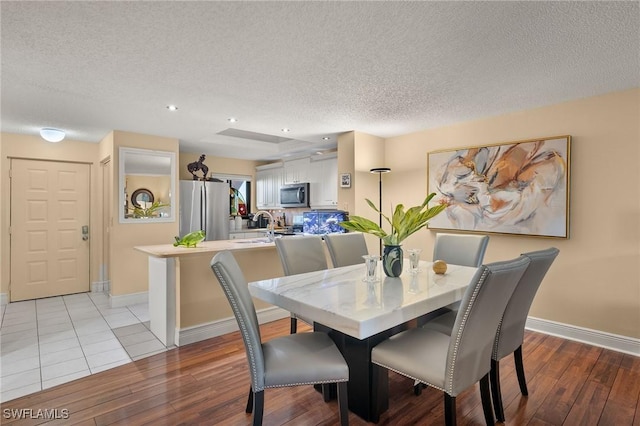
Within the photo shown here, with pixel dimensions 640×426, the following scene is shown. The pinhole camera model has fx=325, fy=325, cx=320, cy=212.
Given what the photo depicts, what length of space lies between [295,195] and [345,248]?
2969 mm

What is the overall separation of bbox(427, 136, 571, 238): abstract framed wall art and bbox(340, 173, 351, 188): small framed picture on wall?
1.03 meters

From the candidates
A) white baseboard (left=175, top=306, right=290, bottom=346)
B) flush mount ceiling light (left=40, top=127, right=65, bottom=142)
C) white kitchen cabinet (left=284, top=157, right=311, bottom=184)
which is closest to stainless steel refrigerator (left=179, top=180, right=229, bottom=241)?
white kitchen cabinet (left=284, top=157, right=311, bottom=184)

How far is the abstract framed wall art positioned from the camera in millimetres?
3139

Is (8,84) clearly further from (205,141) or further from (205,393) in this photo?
(205,393)

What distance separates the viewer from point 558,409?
2.00m

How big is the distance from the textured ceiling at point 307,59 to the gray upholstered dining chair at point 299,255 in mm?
1295

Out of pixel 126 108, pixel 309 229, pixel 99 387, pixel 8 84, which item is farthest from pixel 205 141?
pixel 99 387

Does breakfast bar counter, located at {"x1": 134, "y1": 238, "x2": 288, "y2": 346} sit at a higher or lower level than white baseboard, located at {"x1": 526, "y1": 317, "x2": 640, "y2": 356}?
higher

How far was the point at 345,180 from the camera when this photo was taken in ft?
14.3

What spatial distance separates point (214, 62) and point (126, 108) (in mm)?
1567

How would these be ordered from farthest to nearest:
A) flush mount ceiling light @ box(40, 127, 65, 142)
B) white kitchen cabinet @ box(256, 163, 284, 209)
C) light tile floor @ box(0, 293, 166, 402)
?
white kitchen cabinet @ box(256, 163, 284, 209)
flush mount ceiling light @ box(40, 127, 65, 142)
light tile floor @ box(0, 293, 166, 402)

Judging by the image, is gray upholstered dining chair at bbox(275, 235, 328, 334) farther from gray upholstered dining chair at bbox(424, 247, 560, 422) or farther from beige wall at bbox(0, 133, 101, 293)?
beige wall at bbox(0, 133, 101, 293)

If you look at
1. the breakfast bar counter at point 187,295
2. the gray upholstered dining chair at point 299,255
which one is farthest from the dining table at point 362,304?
the breakfast bar counter at point 187,295

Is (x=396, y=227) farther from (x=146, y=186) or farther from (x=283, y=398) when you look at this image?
(x=146, y=186)
